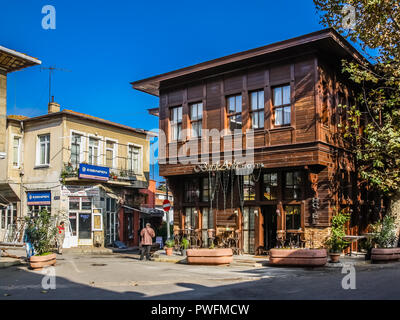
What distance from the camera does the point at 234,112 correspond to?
69.4 feet

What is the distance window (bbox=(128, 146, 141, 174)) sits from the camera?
35281 millimetres

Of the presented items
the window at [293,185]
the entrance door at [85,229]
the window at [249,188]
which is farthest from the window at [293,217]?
the entrance door at [85,229]

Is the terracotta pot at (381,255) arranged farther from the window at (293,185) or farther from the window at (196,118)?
the window at (196,118)

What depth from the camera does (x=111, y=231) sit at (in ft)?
105

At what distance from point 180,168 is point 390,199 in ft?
30.6

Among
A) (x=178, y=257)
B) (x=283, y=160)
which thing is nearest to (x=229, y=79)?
(x=283, y=160)

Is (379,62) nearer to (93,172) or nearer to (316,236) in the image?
(316,236)

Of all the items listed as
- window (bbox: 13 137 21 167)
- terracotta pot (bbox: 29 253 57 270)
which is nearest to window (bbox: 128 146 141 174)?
window (bbox: 13 137 21 167)

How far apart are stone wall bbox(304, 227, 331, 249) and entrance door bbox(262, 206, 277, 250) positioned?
1849 mm

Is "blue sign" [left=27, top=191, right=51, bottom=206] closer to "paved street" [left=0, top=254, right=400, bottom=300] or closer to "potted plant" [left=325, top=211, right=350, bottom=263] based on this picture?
"paved street" [left=0, top=254, right=400, bottom=300]

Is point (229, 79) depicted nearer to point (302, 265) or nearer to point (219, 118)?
point (219, 118)

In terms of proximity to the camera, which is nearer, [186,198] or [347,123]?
[347,123]

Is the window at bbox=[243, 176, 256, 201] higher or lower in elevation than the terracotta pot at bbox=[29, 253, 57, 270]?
A: higher
